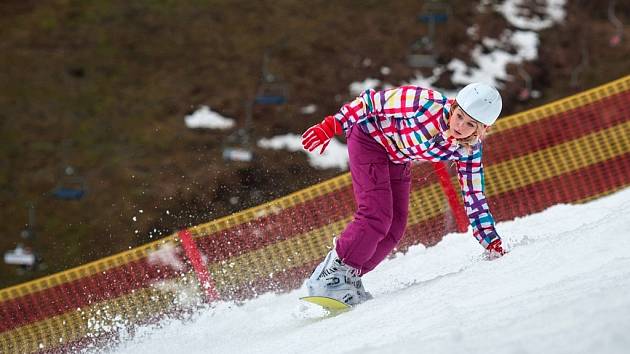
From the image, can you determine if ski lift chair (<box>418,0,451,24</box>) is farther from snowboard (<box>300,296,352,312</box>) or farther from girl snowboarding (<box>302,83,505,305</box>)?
snowboard (<box>300,296,352,312</box>)

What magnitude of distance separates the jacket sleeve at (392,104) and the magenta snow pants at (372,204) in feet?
0.55

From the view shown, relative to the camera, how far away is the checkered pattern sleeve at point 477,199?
4.44 m

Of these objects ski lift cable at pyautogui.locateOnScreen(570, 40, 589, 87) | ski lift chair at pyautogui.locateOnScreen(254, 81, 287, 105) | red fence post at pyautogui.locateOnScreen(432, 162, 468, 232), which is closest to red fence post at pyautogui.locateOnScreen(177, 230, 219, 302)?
red fence post at pyautogui.locateOnScreen(432, 162, 468, 232)

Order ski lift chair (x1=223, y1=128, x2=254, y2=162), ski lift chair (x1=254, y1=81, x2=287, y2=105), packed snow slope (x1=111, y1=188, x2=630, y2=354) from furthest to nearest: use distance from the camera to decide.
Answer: ski lift chair (x1=254, y1=81, x2=287, y2=105) < ski lift chair (x1=223, y1=128, x2=254, y2=162) < packed snow slope (x1=111, y1=188, x2=630, y2=354)

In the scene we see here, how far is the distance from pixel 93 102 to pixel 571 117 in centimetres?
489

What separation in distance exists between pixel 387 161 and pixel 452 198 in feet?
5.36

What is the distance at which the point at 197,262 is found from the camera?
576 cm

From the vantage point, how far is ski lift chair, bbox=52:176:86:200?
724 centimetres

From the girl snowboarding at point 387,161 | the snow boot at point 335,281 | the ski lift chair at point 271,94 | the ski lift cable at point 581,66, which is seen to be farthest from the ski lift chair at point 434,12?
the snow boot at point 335,281

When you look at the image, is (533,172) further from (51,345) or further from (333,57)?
(51,345)

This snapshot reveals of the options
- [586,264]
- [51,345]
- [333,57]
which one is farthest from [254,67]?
[586,264]

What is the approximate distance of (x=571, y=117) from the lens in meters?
6.86

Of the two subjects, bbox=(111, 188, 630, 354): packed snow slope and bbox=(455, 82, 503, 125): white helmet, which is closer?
bbox=(111, 188, 630, 354): packed snow slope

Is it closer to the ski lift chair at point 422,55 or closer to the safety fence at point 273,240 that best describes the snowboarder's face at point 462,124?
the safety fence at point 273,240
